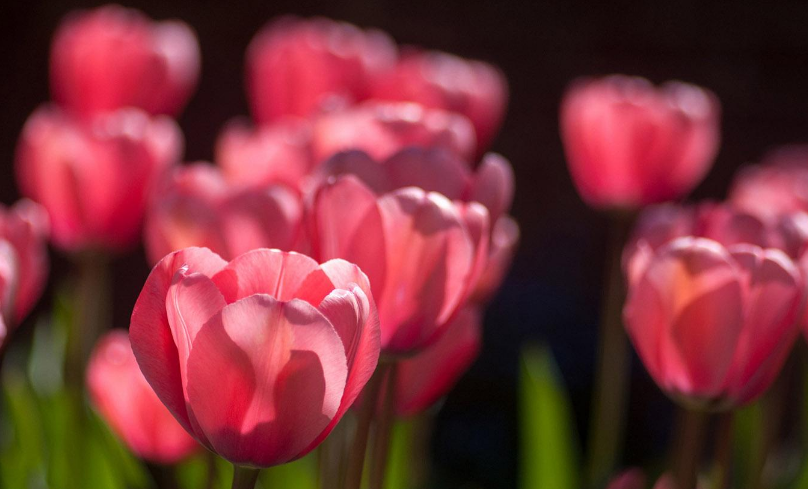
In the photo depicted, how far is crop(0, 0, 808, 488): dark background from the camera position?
1.69 metres

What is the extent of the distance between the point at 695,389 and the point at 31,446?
1.64 feet

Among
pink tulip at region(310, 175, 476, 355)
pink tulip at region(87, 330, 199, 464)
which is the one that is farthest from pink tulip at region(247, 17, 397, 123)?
pink tulip at region(310, 175, 476, 355)

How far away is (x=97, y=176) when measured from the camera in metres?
0.59

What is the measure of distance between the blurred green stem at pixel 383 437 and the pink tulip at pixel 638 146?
37 centimetres

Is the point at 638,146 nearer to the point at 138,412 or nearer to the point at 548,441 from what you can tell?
the point at 548,441

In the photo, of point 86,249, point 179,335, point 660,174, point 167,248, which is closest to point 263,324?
point 179,335

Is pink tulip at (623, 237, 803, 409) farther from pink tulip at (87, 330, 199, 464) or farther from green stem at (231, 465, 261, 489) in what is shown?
pink tulip at (87, 330, 199, 464)

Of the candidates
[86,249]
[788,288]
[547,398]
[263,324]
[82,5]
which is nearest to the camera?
[263,324]

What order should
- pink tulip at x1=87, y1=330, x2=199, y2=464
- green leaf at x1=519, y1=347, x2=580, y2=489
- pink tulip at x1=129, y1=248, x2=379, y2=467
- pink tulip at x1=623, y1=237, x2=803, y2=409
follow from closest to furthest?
pink tulip at x1=129, y1=248, x2=379, y2=467, pink tulip at x1=623, y1=237, x2=803, y2=409, pink tulip at x1=87, y1=330, x2=199, y2=464, green leaf at x1=519, y1=347, x2=580, y2=489

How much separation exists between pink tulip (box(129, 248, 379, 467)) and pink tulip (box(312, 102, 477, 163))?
0.40 ft

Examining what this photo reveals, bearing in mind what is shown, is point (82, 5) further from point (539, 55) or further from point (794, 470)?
point (794, 470)

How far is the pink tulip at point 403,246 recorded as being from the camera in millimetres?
348

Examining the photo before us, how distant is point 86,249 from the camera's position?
0.62m

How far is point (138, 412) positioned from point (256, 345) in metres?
0.35
